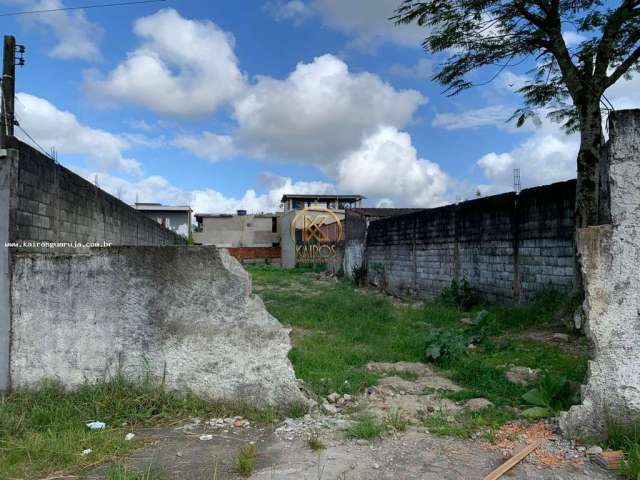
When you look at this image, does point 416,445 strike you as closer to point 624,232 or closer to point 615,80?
point 624,232

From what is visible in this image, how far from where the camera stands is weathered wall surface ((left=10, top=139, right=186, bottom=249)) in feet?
13.4

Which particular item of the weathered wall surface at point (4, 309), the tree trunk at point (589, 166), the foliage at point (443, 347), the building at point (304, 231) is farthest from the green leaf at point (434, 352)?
the building at point (304, 231)

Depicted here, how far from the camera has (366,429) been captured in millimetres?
3119

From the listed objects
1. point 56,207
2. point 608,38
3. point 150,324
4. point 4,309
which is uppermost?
point 608,38

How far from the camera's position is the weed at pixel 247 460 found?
104 inches

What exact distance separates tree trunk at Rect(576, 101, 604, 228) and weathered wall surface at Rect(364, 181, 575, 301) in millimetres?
486

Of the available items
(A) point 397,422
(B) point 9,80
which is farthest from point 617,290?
(B) point 9,80

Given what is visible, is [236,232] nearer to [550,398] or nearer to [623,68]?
[623,68]

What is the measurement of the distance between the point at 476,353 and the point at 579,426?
2.41 meters

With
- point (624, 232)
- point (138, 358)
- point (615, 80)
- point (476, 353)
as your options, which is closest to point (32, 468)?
point (138, 358)

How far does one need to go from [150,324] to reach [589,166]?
5.52 meters

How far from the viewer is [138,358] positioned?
3564mm

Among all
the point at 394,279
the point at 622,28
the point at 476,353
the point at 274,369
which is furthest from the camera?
the point at 394,279

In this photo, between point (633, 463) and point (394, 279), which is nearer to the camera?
point (633, 463)
